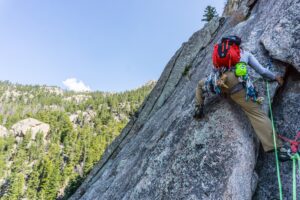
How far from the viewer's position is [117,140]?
21.9 metres

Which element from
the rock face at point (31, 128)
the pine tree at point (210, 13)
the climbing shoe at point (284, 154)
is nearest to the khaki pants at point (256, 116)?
the climbing shoe at point (284, 154)

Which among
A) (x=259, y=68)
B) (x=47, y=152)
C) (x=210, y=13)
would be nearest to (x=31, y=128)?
(x=47, y=152)

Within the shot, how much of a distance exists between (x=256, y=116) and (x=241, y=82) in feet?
3.16

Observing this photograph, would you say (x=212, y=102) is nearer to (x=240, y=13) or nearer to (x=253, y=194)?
(x=253, y=194)

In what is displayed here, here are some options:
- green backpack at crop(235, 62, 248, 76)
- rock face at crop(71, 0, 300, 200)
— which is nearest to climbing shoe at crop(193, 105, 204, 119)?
rock face at crop(71, 0, 300, 200)

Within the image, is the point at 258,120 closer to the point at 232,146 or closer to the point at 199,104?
the point at 232,146

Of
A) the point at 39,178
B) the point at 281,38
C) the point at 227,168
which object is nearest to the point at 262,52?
the point at 281,38

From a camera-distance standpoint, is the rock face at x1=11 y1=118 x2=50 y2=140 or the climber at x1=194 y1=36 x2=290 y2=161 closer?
the climber at x1=194 y1=36 x2=290 y2=161

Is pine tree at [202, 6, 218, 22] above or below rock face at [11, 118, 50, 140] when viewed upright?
below

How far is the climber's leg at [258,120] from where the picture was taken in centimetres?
725

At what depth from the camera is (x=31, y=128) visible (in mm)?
153500

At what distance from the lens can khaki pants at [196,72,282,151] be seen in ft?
23.8

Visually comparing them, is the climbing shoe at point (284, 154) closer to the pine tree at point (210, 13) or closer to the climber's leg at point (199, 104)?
the climber's leg at point (199, 104)

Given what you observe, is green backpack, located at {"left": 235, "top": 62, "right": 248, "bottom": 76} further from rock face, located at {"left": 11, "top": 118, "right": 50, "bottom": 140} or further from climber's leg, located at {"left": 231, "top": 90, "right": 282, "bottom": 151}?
rock face, located at {"left": 11, "top": 118, "right": 50, "bottom": 140}
